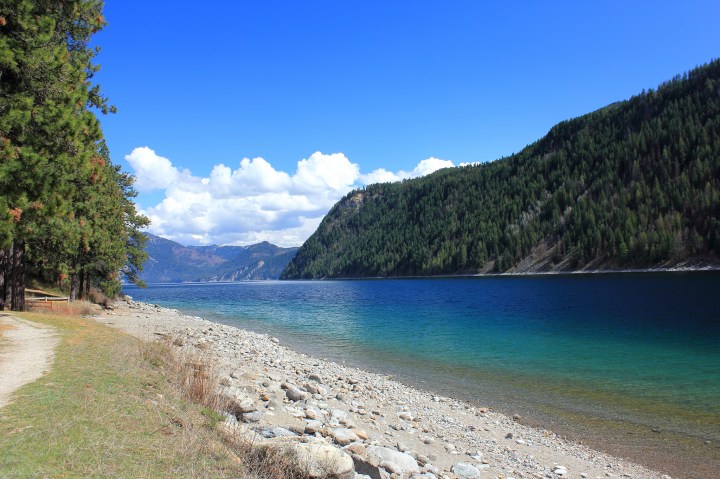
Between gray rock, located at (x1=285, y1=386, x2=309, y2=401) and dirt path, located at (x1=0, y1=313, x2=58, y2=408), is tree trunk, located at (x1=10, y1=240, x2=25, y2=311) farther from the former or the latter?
gray rock, located at (x1=285, y1=386, x2=309, y2=401)

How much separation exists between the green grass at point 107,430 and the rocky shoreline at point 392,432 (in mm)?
1164

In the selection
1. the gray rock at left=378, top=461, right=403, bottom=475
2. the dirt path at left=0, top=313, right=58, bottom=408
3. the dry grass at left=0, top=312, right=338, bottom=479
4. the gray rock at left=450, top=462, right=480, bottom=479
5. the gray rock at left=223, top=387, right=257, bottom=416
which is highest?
the dirt path at left=0, top=313, right=58, bottom=408

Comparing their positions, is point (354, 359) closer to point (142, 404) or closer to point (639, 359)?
point (639, 359)

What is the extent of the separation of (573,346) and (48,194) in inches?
1265

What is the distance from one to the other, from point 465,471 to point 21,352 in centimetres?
1404

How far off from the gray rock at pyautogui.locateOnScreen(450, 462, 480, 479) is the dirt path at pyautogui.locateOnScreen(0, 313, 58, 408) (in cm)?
955

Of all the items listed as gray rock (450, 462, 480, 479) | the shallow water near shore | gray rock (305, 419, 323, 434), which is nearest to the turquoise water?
the shallow water near shore

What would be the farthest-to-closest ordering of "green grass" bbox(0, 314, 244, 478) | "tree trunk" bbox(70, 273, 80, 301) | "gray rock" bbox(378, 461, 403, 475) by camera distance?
"tree trunk" bbox(70, 273, 80, 301) → "gray rock" bbox(378, 461, 403, 475) → "green grass" bbox(0, 314, 244, 478)

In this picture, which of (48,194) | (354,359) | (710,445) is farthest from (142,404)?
(354,359)

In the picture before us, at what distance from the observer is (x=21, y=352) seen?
14492 mm

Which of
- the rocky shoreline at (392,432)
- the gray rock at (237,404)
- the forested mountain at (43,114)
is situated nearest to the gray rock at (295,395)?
the rocky shoreline at (392,432)

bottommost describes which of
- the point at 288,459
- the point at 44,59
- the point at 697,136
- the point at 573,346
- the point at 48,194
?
the point at 573,346

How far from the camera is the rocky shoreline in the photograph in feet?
31.0

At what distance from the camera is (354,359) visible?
2888cm
